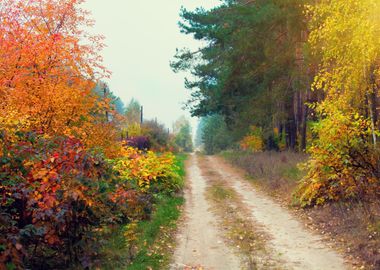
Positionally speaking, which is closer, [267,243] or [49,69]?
[267,243]

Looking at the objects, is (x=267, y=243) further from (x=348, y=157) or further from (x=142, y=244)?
(x=348, y=157)

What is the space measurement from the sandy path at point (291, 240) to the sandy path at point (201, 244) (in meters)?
1.10

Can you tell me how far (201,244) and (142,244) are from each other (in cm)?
135

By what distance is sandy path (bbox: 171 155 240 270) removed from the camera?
24.9ft

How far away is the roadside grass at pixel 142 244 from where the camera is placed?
288 inches

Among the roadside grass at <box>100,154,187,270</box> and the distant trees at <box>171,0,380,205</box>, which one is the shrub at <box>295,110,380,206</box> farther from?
the roadside grass at <box>100,154,187,270</box>

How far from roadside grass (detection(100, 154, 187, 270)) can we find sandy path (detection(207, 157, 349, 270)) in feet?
7.71

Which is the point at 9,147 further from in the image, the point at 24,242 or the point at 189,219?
the point at 189,219

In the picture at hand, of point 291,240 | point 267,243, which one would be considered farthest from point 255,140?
point 267,243

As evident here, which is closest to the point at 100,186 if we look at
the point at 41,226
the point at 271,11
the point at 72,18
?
the point at 41,226

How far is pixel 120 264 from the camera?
7.23 meters

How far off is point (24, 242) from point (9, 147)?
150 cm

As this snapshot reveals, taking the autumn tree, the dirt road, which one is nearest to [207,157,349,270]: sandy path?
the dirt road

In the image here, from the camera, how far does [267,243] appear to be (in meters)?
8.81
